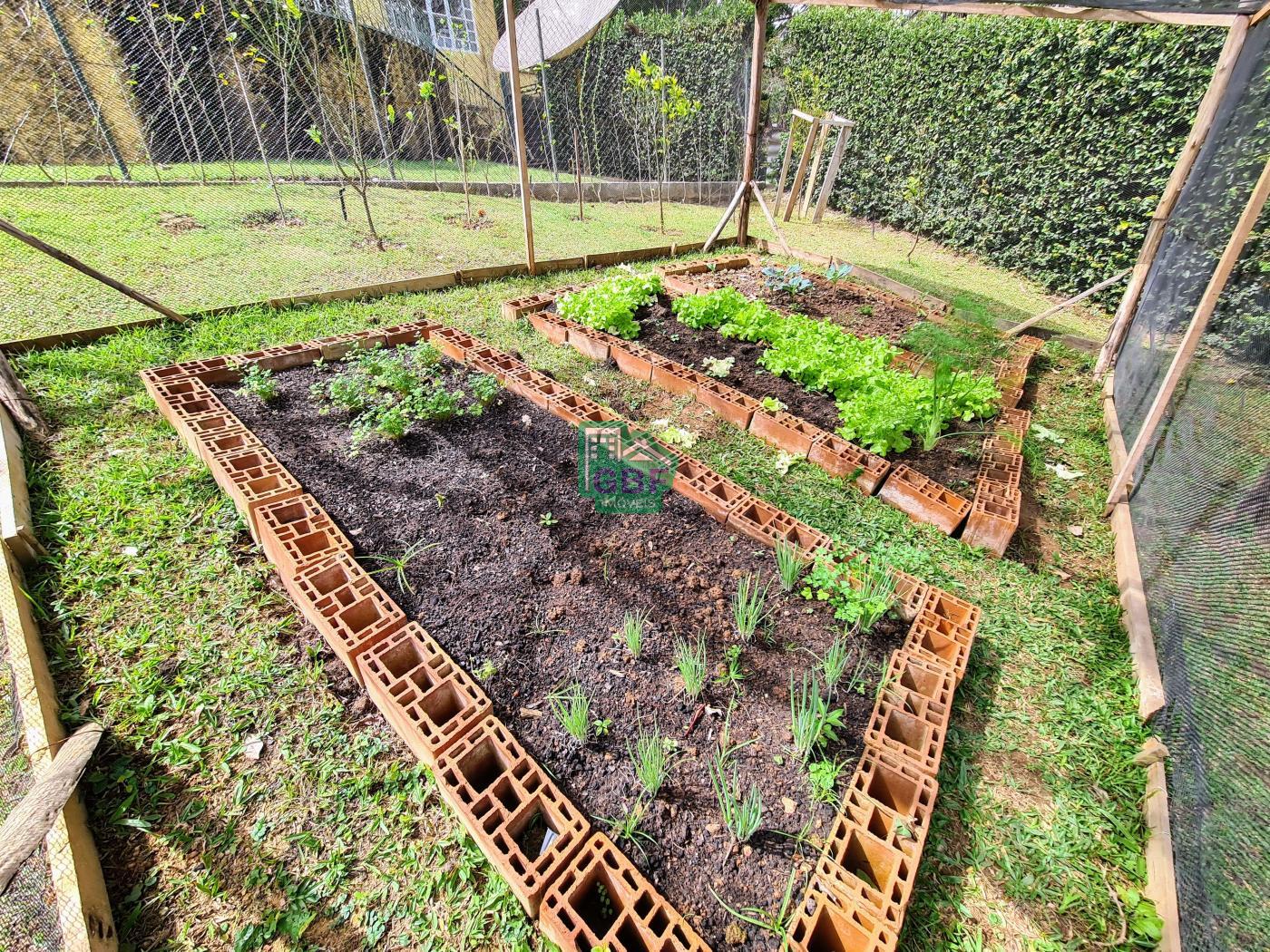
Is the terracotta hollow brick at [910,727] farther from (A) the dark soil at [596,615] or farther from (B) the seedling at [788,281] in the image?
(B) the seedling at [788,281]

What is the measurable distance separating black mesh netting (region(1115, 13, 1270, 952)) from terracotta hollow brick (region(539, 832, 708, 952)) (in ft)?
4.81

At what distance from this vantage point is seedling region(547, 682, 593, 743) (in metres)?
1.85

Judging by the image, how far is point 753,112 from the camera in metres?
6.84

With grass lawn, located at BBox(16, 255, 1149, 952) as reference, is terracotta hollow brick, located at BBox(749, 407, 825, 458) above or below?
above

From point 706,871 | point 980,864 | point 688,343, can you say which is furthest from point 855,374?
point 706,871

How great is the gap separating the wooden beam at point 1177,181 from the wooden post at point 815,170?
5.76 meters

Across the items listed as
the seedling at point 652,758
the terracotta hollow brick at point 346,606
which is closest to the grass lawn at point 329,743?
the terracotta hollow brick at point 346,606

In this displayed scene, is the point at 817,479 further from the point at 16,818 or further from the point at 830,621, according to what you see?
the point at 16,818

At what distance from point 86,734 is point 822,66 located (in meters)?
13.6

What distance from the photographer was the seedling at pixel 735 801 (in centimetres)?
163

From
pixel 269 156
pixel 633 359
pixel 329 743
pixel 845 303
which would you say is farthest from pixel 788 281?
pixel 269 156

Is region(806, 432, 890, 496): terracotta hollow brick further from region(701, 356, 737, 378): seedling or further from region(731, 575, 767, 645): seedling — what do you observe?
region(731, 575, 767, 645): seedling

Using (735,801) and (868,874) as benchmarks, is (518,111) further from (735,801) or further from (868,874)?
(868,874)

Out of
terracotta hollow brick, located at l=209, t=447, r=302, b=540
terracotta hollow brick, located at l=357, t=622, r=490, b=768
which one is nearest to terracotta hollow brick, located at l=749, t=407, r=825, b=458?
terracotta hollow brick, located at l=357, t=622, r=490, b=768
